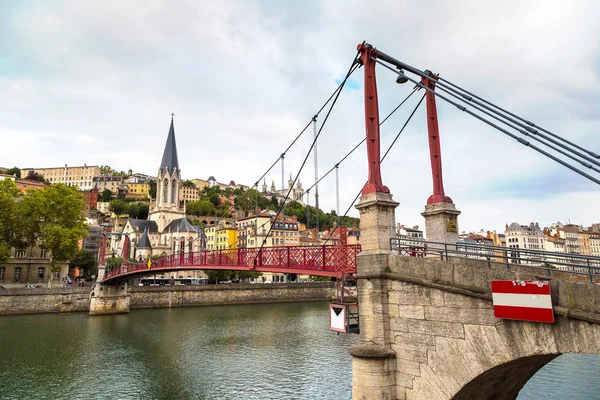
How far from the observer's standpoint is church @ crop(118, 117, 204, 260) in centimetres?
8481

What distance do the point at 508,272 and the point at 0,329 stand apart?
113 ft

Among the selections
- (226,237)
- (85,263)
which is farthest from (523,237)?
(85,263)

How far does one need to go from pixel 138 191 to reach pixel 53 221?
108 metres

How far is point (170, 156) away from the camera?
90.1 m

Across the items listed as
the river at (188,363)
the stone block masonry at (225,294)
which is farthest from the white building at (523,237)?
the river at (188,363)

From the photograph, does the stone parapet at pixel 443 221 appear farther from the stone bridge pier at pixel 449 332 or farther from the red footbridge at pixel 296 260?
the stone bridge pier at pixel 449 332

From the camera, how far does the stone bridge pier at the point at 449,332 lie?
6.18 m

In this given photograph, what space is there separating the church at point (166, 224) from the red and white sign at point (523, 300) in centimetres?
8003

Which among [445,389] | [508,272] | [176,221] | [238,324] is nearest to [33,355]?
[238,324]

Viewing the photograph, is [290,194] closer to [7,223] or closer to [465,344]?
[7,223]

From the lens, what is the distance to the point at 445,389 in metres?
7.49

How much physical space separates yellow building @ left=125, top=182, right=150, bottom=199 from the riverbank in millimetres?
104137

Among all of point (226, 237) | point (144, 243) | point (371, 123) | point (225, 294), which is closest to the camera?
point (371, 123)

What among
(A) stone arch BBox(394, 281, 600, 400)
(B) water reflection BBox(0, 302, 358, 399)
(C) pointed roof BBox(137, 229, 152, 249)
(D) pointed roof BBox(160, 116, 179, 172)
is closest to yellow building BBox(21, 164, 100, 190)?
(D) pointed roof BBox(160, 116, 179, 172)
